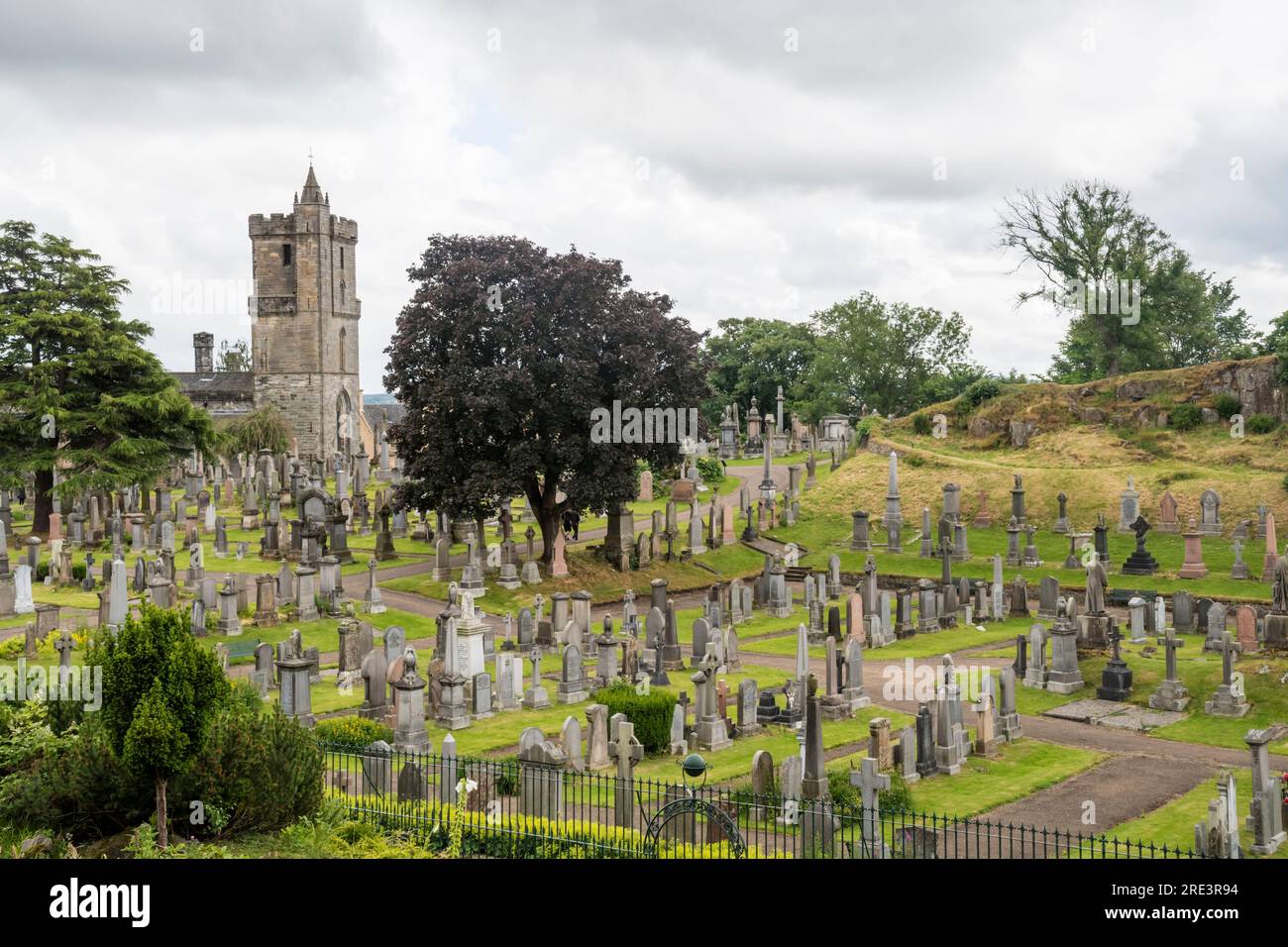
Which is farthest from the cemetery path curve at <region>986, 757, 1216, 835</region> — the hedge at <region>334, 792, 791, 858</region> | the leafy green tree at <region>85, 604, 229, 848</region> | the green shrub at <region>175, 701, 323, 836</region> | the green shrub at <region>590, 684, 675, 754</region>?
the leafy green tree at <region>85, 604, 229, 848</region>

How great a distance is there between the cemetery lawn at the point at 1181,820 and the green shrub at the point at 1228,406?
33.2 m

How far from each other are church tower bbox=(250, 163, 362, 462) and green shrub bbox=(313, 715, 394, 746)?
55.3 metres

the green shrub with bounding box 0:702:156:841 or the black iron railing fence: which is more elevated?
the green shrub with bounding box 0:702:156:841

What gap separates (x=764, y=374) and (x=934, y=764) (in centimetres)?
5942

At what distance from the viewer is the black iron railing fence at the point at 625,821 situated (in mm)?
12844

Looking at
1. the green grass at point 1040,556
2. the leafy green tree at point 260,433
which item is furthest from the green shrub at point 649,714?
the leafy green tree at point 260,433

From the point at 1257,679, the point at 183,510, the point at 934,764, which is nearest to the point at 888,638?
the point at 1257,679

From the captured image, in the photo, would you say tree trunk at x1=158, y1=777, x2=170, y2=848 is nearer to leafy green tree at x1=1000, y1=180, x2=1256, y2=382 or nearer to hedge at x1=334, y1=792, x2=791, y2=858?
hedge at x1=334, y1=792, x2=791, y2=858

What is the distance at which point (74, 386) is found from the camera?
139 feet

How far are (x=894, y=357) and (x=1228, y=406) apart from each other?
23466mm

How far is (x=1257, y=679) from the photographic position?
21.9 m

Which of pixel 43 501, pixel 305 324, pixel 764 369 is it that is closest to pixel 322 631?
pixel 43 501

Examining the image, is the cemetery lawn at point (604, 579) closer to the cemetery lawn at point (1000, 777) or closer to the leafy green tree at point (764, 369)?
the cemetery lawn at point (1000, 777)

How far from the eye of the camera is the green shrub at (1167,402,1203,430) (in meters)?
46.8
